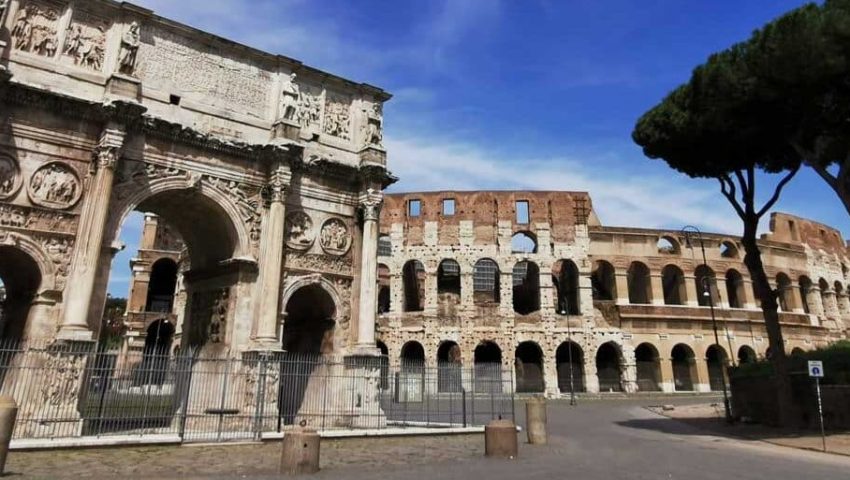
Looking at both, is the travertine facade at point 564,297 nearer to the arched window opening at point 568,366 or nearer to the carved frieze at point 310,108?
the arched window opening at point 568,366

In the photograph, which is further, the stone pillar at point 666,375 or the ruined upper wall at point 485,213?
the ruined upper wall at point 485,213

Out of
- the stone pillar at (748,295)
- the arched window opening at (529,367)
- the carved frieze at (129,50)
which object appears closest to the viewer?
the carved frieze at (129,50)

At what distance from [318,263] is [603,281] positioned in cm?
2707

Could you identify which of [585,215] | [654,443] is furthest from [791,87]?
[585,215]

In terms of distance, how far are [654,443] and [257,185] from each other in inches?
480

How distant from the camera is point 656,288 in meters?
36.2

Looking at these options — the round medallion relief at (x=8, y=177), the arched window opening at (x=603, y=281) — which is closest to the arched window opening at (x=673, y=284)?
the arched window opening at (x=603, y=281)

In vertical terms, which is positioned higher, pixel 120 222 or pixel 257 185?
pixel 257 185

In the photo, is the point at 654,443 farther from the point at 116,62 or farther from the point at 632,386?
the point at 632,386

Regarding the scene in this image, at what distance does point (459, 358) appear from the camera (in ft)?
113

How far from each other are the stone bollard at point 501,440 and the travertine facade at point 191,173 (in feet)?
19.1

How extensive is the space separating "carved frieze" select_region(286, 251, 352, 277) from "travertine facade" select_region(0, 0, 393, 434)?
3cm

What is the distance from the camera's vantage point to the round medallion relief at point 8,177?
40.0 ft

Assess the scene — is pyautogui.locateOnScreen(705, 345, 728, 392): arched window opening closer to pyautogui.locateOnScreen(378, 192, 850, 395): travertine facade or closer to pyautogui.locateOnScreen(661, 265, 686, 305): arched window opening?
pyautogui.locateOnScreen(378, 192, 850, 395): travertine facade
